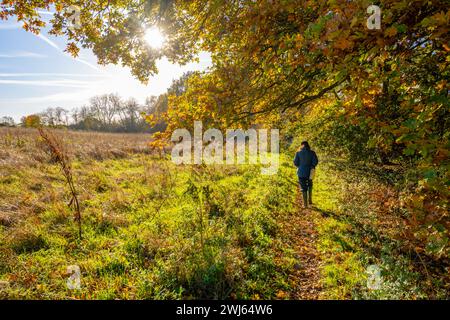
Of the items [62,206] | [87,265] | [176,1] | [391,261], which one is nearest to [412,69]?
[391,261]

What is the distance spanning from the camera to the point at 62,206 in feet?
23.0

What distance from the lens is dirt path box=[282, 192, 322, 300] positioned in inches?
175

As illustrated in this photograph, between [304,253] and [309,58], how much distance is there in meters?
3.95

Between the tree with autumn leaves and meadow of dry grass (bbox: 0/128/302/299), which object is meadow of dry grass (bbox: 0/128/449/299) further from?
the tree with autumn leaves

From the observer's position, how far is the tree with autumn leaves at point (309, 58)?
110 inches

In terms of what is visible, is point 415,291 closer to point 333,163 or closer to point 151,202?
point 151,202

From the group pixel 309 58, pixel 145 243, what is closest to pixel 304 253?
pixel 145 243

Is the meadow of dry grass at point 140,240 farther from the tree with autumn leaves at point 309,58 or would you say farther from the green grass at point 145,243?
the tree with autumn leaves at point 309,58

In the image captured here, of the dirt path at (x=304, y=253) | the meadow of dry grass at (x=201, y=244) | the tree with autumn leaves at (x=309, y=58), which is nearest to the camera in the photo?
the tree with autumn leaves at (x=309, y=58)

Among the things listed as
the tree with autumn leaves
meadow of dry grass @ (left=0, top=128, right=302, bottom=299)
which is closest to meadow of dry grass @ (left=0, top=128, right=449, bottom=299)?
meadow of dry grass @ (left=0, top=128, right=302, bottom=299)

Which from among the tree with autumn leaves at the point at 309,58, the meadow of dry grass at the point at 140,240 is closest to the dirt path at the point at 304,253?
the meadow of dry grass at the point at 140,240

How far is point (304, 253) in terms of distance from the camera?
561 centimetres

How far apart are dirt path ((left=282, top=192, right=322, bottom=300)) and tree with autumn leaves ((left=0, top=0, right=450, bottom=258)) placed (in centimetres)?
175

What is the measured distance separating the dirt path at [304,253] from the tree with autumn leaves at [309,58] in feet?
5.75
